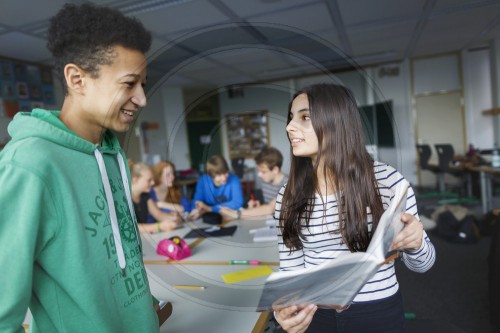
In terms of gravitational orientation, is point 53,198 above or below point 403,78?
below

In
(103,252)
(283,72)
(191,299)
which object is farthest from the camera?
(283,72)

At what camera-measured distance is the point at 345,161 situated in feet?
3.09

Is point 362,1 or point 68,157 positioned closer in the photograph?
point 68,157

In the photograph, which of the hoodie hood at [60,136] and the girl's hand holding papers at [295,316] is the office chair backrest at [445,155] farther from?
the hoodie hood at [60,136]

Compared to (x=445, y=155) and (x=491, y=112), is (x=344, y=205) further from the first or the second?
(x=491, y=112)

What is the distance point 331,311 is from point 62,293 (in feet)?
2.39

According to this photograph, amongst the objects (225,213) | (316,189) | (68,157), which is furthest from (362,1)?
(68,157)

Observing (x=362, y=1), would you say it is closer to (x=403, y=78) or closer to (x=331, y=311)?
(x=331, y=311)

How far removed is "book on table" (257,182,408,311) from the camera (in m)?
0.58

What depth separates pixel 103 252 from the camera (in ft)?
1.92

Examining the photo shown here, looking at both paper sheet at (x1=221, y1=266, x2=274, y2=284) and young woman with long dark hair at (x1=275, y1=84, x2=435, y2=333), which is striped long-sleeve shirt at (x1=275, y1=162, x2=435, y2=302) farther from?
paper sheet at (x1=221, y1=266, x2=274, y2=284)

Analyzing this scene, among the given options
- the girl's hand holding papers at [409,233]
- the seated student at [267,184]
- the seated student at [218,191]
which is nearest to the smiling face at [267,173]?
the seated student at [267,184]

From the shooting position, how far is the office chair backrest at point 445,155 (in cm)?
482

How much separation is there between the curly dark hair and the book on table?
511 mm
